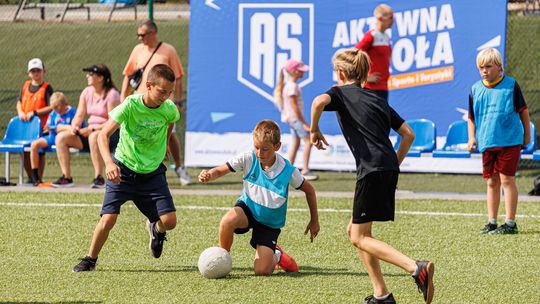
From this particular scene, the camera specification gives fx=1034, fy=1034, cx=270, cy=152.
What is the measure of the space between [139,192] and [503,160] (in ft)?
12.1

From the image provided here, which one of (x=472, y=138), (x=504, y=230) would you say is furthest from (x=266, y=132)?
(x=504, y=230)

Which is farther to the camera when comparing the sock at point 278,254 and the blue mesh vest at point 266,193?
the sock at point 278,254

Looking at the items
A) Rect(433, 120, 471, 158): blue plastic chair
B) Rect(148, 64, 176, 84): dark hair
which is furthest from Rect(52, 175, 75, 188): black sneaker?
Rect(148, 64, 176, 84): dark hair

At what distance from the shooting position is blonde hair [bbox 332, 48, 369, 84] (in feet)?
21.0

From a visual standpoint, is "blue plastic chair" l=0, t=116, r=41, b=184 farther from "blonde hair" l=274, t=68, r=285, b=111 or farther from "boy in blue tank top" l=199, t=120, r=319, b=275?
"boy in blue tank top" l=199, t=120, r=319, b=275

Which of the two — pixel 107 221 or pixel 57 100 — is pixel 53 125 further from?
pixel 107 221

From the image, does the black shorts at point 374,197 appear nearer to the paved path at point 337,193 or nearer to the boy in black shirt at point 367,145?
the boy in black shirt at point 367,145

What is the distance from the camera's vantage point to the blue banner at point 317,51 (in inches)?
564

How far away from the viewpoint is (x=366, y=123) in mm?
6324

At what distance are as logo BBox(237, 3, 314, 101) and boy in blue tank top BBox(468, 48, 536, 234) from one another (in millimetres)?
5367

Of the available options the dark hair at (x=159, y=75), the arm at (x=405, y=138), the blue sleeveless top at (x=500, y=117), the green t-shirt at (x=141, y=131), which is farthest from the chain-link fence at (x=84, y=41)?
the arm at (x=405, y=138)

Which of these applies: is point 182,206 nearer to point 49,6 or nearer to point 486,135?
point 486,135

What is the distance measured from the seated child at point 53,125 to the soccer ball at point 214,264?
670 cm

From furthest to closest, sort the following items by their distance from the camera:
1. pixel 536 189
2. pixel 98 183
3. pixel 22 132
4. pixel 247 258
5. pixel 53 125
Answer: pixel 22 132 < pixel 53 125 < pixel 98 183 < pixel 536 189 < pixel 247 258
